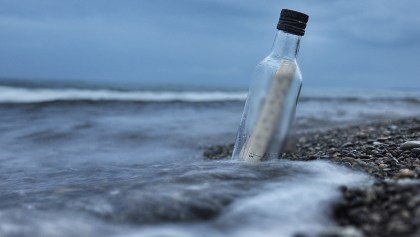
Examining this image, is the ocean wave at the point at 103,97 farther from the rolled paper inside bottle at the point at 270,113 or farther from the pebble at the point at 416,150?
the pebble at the point at 416,150

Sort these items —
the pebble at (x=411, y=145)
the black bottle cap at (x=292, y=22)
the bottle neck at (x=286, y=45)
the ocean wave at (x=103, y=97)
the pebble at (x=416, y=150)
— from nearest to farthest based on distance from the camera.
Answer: the black bottle cap at (x=292, y=22)
the bottle neck at (x=286, y=45)
the pebble at (x=416, y=150)
the pebble at (x=411, y=145)
the ocean wave at (x=103, y=97)

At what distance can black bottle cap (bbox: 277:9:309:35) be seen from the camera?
8.64ft

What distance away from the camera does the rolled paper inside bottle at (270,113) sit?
270 cm

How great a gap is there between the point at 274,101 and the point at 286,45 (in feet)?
1.16

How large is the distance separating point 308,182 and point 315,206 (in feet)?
1.38

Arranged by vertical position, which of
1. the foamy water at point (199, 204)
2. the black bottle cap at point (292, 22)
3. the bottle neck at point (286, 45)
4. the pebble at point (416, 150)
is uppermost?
the black bottle cap at point (292, 22)

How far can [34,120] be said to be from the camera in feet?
31.3

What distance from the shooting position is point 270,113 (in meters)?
2.70

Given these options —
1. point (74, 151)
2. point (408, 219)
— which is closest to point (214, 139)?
point (74, 151)

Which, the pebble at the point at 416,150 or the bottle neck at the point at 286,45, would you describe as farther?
the pebble at the point at 416,150

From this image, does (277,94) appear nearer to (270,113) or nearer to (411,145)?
(270,113)

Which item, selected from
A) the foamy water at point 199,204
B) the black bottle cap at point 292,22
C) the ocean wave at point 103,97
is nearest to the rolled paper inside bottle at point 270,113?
the foamy water at point 199,204

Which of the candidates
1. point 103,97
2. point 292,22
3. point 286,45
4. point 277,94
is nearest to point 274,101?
point 277,94

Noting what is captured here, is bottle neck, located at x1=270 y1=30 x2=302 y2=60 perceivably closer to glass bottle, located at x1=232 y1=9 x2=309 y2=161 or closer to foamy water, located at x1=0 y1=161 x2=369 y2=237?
glass bottle, located at x1=232 y1=9 x2=309 y2=161
